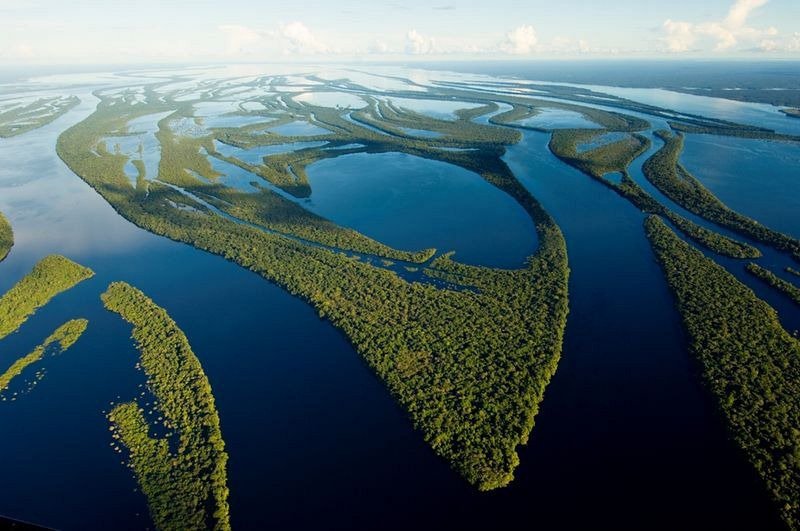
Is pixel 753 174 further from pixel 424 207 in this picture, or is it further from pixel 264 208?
pixel 264 208

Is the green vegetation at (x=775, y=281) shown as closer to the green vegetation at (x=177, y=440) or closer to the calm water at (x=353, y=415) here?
the calm water at (x=353, y=415)

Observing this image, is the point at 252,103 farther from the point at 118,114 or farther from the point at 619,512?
the point at 619,512

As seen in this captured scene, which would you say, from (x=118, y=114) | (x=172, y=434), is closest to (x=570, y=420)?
(x=172, y=434)

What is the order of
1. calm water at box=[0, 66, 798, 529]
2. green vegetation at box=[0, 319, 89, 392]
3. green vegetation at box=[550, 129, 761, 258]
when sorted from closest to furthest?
calm water at box=[0, 66, 798, 529] < green vegetation at box=[0, 319, 89, 392] < green vegetation at box=[550, 129, 761, 258]

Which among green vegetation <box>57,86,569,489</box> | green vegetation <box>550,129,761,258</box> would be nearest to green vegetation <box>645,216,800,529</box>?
green vegetation <box>550,129,761,258</box>

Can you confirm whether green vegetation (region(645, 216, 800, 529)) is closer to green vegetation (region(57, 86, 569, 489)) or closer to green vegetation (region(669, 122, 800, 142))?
green vegetation (region(57, 86, 569, 489))

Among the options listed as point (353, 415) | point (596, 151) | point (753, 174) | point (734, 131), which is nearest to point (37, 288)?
point (353, 415)
